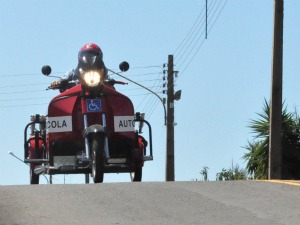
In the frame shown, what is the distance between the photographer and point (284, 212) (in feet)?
40.8

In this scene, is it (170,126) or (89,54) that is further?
(170,126)

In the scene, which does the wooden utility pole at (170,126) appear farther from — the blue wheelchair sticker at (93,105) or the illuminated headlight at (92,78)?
the blue wheelchair sticker at (93,105)

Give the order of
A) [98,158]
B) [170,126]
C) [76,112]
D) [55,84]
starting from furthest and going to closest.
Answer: [170,126] < [55,84] < [76,112] < [98,158]

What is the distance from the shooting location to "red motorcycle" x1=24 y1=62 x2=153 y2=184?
714 inches

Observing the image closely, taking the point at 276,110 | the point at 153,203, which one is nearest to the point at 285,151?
the point at 276,110

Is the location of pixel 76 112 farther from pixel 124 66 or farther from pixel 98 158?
pixel 124 66

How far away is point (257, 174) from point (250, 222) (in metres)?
14.7

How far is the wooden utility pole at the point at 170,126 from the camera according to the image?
40.2 metres

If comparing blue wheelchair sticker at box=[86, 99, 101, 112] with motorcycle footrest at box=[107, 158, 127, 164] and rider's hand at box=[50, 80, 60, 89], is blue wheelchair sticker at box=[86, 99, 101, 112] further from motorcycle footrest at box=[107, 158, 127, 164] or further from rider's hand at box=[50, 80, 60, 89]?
rider's hand at box=[50, 80, 60, 89]

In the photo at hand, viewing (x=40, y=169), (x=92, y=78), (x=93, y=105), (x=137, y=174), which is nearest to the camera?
(x=93, y=105)

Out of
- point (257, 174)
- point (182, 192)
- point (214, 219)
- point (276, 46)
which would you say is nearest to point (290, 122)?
point (257, 174)

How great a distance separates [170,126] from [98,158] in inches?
971

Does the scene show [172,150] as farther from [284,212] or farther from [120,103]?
[284,212]

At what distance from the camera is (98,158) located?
17344 mm
